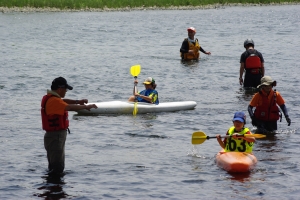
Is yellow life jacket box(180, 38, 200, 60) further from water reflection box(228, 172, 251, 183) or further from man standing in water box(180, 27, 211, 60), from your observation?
water reflection box(228, 172, 251, 183)

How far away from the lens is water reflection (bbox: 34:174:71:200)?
31.0 ft

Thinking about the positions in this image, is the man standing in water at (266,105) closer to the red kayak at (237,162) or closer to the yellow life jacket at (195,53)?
the red kayak at (237,162)

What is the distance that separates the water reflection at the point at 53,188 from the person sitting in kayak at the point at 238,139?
252cm

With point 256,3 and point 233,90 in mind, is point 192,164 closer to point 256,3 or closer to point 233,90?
point 233,90

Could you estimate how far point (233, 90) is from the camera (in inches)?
726

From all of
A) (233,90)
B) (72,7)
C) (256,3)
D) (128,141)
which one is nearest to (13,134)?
(128,141)

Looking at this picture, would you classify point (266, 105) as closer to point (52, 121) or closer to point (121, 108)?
point (121, 108)

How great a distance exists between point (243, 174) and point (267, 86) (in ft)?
7.18

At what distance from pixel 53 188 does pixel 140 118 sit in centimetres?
525

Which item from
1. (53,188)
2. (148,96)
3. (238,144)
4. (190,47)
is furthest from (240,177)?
(190,47)

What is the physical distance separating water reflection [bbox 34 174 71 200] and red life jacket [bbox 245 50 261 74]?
23.8ft

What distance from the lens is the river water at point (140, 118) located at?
1001cm

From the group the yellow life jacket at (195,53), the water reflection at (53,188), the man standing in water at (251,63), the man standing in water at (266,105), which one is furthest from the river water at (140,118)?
the man standing in water at (251,63)

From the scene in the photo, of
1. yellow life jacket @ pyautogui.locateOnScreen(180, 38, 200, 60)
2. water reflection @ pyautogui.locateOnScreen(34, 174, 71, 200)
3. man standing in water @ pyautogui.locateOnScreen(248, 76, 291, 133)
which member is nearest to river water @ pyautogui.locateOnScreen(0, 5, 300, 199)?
water reflection @ pyautogui.locateOnScreen(34, 174, 71, 200)
